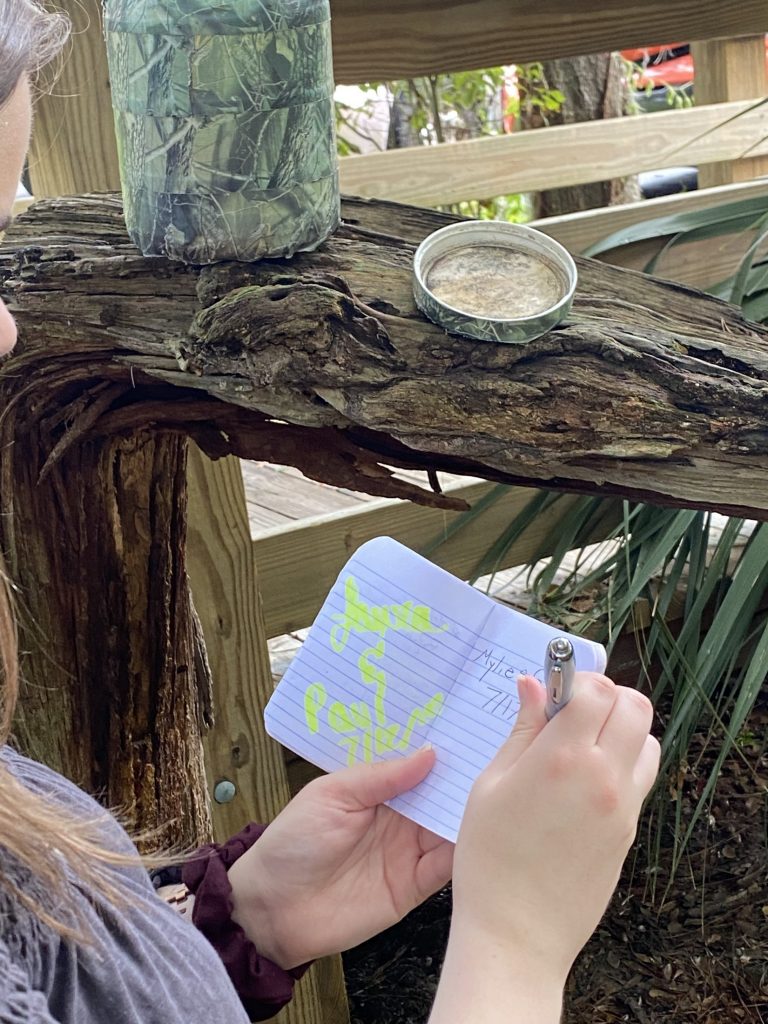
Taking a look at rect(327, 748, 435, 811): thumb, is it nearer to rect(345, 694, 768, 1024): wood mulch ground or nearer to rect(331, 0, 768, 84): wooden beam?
rect(345, 694, 768, 1024): wood mulch ground

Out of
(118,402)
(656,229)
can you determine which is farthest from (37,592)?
(656,229)

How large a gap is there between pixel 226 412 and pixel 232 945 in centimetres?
47

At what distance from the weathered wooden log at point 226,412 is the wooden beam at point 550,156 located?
1432 mm

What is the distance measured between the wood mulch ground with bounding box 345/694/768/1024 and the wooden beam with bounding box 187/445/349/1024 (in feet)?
0.82

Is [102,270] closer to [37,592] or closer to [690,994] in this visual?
[37,592]

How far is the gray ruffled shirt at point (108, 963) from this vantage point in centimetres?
64

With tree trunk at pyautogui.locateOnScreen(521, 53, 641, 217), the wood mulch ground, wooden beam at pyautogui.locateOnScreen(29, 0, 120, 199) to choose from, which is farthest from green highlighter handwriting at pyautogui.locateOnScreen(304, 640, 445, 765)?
tree trunk at pyautogui.locateOnScreen(521, 53, 641, 217)

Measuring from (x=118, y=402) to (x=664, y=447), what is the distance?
512 mm

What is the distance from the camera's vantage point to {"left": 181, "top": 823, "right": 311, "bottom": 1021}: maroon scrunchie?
940mm

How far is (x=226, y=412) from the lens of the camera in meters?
1.02

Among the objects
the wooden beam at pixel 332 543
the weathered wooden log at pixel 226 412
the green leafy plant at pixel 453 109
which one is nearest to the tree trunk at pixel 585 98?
the green leafy plant at pixel 453 109

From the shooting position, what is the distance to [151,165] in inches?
34.7

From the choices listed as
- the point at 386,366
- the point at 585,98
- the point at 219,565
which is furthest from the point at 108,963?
the point at 585,98

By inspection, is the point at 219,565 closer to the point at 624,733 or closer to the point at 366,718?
the point at 366,718
